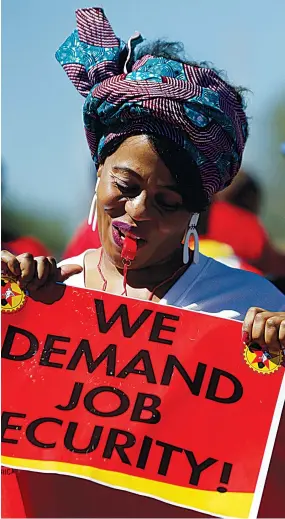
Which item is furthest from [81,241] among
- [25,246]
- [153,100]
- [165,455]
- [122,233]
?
[165,455]

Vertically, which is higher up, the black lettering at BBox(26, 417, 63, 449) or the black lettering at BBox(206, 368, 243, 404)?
the black lettering at BBox(206, 368, 243, 404)

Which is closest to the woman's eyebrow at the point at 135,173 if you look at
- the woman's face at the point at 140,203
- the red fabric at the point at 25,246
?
the woman's face at the point at 140,203

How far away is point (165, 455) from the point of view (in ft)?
7.03

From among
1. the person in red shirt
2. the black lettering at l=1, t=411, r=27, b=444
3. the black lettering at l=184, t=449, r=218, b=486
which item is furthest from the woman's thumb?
the person in red shirt

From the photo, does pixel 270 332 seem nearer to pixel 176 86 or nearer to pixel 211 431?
pixel 211 431

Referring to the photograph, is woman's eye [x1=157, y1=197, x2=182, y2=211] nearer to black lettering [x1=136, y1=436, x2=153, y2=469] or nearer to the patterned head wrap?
the patterned head wrap

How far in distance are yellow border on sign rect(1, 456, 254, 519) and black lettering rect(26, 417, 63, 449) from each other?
40mm

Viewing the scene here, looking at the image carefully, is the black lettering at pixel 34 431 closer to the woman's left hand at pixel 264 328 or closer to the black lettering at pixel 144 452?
the black lettering at pixel 144 452

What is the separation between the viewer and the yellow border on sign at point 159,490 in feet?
6.82

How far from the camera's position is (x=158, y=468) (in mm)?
2133

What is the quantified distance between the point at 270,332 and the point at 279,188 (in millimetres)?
1674

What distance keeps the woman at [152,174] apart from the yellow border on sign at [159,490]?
0.09 meters

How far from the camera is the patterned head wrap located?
2215mm

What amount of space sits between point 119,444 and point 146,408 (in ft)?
0.36
